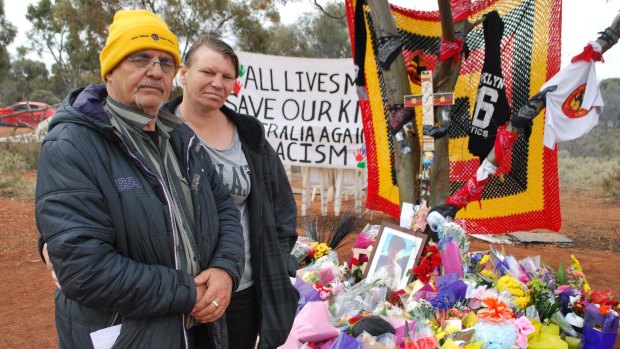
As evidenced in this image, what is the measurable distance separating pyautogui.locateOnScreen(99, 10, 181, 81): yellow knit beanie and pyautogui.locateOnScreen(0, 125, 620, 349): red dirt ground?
3.01 m

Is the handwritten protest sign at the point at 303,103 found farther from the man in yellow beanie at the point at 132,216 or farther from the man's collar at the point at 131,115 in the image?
the man's collar at the point at 131,115

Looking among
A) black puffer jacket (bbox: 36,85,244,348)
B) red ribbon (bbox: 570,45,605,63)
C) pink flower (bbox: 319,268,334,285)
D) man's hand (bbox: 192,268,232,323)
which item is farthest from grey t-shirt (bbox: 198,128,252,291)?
red ribbon (bbox: 570,45,605,63)

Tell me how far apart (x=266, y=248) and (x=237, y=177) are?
0.32m

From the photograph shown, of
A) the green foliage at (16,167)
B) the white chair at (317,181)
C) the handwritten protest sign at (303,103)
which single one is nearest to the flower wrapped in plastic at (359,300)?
the handwritten protest sign at (303,103)

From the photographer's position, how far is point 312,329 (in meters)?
2.84

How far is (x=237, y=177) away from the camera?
2.04 metres

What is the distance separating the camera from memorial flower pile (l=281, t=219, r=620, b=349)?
2730 mm

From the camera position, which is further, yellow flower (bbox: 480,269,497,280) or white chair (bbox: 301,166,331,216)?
white chair (bbox: 301,166,331,216)

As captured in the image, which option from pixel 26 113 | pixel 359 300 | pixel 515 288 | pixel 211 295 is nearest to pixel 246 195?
pixel 211 295

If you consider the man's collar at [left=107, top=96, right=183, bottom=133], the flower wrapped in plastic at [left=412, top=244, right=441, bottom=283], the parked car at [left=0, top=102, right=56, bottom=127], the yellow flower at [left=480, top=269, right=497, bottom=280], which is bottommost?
the yellow flower at [left=480, top=269, right=497, bottom=280]

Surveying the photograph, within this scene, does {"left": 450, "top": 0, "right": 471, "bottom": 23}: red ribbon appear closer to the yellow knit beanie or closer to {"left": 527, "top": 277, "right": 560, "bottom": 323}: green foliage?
{"left": 527, "top": 277, "right": 560, "bottom": 323}: green foliage

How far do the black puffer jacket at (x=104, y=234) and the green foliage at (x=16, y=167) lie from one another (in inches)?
387

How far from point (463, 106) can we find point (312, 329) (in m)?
2.76

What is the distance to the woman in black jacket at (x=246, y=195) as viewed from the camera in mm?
2062
